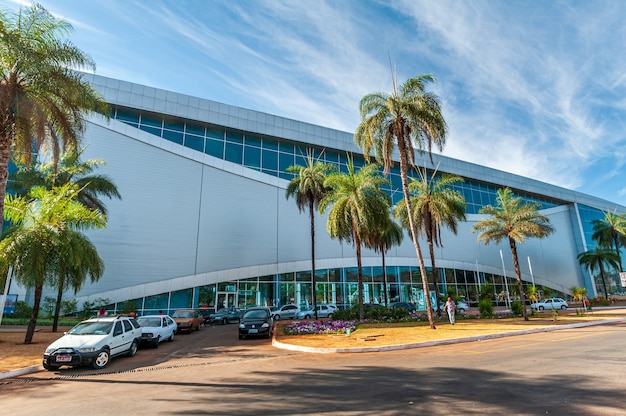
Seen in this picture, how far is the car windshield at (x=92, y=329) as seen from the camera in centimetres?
1129

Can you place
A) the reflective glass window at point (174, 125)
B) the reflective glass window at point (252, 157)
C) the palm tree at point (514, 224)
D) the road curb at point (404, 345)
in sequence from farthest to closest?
the reflective glass window at point (252, 157) < the reflective glass window at point (174, 125) < the palm tree at point (514, 224) < the road curb at point (404, 345)

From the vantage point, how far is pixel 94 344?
10438mm

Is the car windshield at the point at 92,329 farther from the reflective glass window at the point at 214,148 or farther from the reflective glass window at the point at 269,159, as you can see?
the reflective glass window at the point at 269,159

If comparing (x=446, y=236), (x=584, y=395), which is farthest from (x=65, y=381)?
(x=446, y=236)

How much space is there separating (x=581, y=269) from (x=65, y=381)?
7046 centimetres

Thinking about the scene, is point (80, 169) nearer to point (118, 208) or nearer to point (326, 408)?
point (118, 208)

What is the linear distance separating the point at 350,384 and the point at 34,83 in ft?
48.4

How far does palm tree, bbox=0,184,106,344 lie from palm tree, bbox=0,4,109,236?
11.4 feet

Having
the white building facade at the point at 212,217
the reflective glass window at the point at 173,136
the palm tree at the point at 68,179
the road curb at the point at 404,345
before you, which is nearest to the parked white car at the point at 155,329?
the road curb at the point at 404,345

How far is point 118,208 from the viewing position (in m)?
29.1

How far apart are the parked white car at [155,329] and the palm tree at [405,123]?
13717 millimetres

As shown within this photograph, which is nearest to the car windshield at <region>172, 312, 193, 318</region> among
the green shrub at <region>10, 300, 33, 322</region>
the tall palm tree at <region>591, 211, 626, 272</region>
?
the green shrub at <region>10, 300, 33, 322</region>

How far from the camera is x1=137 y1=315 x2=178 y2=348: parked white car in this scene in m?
14.9

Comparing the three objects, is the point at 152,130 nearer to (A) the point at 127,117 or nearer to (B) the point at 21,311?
(A) the point at 127,117
